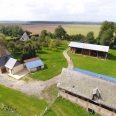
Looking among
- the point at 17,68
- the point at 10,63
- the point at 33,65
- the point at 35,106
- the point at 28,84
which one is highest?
the point at 10,63

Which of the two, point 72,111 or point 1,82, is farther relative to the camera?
point 1,82

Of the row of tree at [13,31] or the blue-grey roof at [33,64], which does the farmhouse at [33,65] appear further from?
the row of tree at [13,31]

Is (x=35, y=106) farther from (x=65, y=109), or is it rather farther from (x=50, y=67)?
A: (x=50, y=67)

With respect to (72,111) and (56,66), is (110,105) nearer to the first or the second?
(72,111)

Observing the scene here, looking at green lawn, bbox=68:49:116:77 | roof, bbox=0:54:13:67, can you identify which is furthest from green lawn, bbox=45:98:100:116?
roof, bbox=0:54:13:67

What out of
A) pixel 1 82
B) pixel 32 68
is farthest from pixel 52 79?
pixel 1 82

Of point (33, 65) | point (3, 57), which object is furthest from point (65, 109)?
point (3, 57)
